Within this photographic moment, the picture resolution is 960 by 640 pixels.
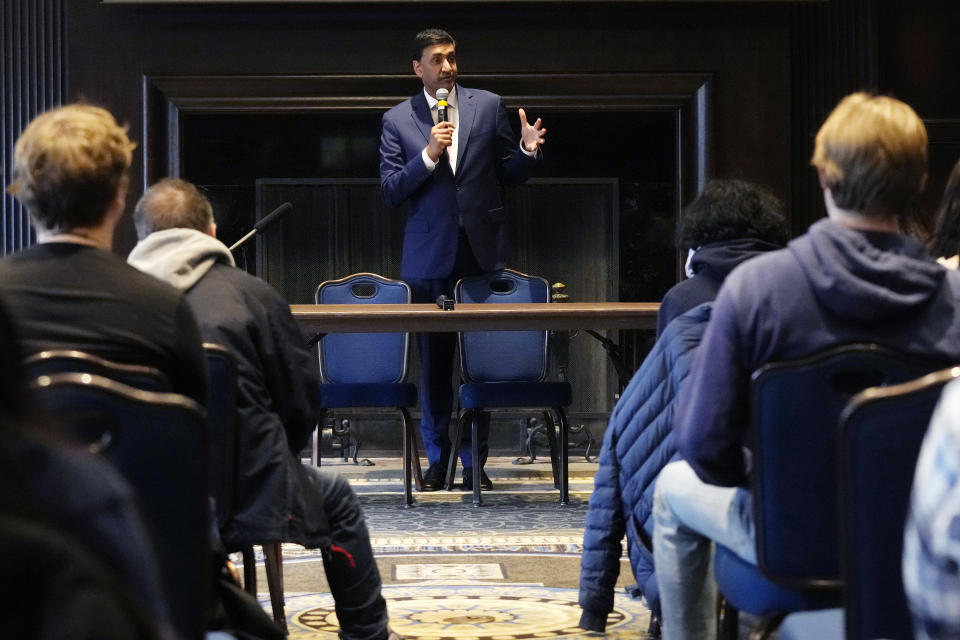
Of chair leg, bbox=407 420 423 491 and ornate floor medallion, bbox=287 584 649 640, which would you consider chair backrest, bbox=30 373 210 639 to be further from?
chair leg, bbox=407 420 423 491

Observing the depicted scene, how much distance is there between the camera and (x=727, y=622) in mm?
2211

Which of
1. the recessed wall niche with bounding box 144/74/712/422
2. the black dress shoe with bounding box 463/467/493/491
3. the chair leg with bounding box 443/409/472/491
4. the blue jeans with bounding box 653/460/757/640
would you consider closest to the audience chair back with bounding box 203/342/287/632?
the blue jeans with bounding box 653/460/757/640

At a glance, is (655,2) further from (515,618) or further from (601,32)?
(515,618)

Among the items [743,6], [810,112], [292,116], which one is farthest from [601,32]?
[292,116]

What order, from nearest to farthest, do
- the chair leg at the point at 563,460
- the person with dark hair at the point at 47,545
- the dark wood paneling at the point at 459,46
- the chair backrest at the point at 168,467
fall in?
the person with dark hair at the point at 47,545 → the chair backrest at the point at 168,467 → the chair leg at the point at 563,460 → the dark wood paneling at the point at 459,46

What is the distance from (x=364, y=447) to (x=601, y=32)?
252cm

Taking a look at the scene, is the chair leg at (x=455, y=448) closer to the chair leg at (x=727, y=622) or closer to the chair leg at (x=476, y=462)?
the chair leg at (x=476, y=462)

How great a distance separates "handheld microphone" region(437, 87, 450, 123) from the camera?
16.0 ft

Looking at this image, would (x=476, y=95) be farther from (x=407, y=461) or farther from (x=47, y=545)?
(x=47, y=545)

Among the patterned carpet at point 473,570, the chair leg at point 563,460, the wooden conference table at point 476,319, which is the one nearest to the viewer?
the patterned carpet at point 473,570

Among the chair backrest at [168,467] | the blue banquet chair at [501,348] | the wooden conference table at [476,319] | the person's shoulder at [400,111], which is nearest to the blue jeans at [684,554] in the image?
the chair backrest at [168,467]

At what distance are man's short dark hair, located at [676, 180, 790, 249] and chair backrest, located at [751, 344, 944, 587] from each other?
1.07 metres

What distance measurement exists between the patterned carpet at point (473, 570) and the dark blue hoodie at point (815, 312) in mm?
1186

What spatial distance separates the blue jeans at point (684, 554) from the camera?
2143mm
